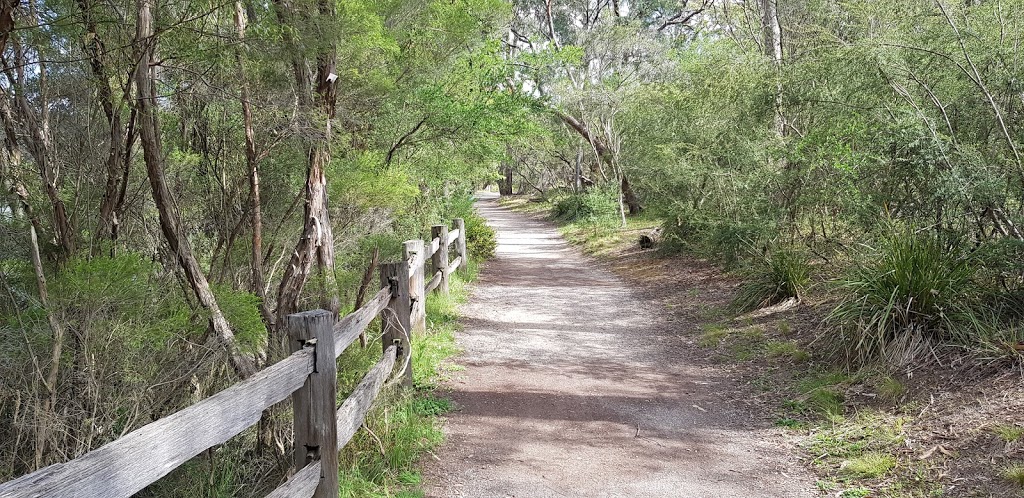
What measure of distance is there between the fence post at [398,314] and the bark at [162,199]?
1.65m

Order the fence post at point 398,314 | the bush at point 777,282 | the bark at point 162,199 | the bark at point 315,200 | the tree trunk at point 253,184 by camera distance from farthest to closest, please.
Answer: the bush at point 777,282 → the fence post at point 398,314 → the bark at point 315,200 → the tree trunk at point 253,184 → the bark at point 162,199

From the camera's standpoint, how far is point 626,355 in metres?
8.02

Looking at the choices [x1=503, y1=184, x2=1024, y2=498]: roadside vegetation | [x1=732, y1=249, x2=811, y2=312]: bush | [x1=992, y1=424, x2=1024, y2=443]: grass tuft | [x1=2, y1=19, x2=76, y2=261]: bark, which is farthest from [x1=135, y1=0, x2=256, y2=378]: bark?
[x1=732, y1=249, x2=811, y2=312]: bush

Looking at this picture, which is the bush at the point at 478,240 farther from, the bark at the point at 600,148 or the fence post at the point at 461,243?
the bark at the point at 600,148

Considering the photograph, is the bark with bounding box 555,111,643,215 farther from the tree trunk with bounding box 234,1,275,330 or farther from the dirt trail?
the tree trunk with bounding box 234,1,275,330

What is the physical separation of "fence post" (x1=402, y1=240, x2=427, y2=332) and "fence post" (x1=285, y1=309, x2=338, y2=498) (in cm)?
391

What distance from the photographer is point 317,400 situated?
3.37m

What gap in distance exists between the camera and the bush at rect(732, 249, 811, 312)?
29.2ft

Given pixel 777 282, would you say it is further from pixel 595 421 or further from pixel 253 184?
pixel 253 184

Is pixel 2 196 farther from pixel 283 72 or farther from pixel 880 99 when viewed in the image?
pixel 880 99

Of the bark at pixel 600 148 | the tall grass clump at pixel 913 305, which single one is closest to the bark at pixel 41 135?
the tall grass clump at pixel 913 305

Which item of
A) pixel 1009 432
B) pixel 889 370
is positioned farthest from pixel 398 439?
pixel 889 370

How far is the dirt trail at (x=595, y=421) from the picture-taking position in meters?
4.61

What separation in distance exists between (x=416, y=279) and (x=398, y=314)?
180 cm
